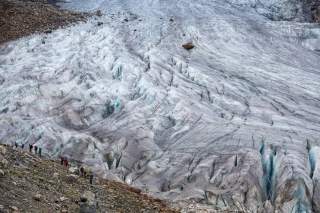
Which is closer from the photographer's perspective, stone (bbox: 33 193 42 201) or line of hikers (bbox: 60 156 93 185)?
stone (bbox: 33 193 42 201)

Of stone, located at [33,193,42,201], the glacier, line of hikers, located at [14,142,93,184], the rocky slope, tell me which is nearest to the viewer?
the rocky slope

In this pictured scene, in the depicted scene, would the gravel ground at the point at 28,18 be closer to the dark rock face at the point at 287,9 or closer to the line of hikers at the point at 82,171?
the dark rock face at the point at 287,9

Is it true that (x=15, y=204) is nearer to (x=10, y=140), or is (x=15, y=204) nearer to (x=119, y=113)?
(x=10, y=140)

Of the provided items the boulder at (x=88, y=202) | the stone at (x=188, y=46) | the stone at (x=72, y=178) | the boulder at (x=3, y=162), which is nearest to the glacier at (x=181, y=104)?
the stone at (x=188, y=46)

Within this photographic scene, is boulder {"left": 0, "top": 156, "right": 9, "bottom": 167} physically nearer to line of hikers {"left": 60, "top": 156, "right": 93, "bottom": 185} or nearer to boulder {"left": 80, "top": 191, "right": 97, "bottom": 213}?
boulder {"left": 80, "top": 191, "right": 97, "bottom": 213}

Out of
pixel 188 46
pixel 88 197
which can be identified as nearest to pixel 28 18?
pixel 188 46

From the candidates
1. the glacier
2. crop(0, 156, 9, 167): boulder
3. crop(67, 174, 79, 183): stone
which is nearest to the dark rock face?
the glacier
